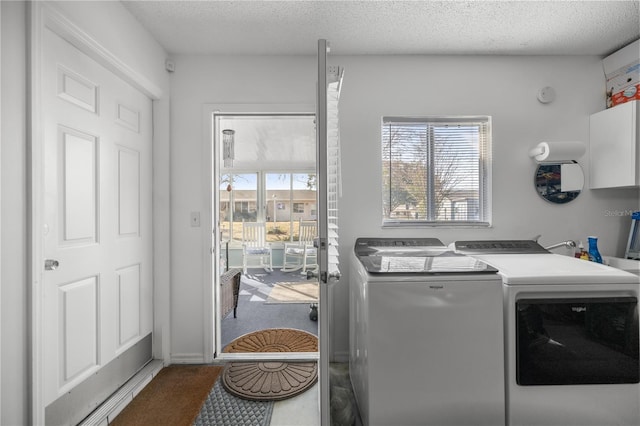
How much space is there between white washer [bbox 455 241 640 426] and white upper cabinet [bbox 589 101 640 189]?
996mm

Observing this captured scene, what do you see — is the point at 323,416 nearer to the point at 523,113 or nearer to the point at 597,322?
the point at 597,322

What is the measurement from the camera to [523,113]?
2.23 meters

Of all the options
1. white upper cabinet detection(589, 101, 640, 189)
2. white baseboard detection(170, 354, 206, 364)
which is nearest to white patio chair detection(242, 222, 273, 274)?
white baseboard detection(170, 354, 206, 364)

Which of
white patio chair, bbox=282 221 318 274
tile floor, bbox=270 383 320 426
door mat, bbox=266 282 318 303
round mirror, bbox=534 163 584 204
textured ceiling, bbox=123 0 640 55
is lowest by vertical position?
tile floor, bbox=270 383 320 426

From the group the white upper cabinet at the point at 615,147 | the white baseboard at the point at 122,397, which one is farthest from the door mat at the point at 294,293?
the white upper cabinet at the point at 615,147

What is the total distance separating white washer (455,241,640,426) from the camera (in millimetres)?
1367

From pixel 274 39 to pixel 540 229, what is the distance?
8.03 feet

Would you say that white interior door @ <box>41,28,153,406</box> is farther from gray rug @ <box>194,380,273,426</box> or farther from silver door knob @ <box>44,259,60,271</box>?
gray rug @ <box>194,380,273,426</box>

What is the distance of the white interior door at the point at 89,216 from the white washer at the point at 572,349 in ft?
7.00

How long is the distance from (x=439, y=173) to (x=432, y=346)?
1432mm

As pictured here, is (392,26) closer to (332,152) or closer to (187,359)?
(332,152)

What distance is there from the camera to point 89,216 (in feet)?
5.11

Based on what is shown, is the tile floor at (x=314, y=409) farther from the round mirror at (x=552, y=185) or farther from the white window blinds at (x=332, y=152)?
the round mirror at (x=552, y=185)

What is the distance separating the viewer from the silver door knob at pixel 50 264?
1.28 metres
